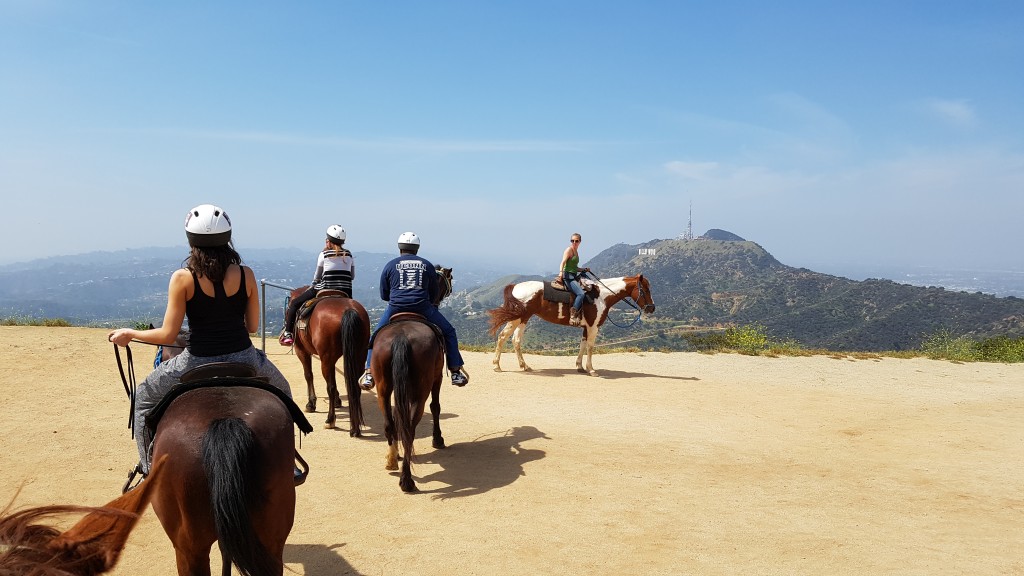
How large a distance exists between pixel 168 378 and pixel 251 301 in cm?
87

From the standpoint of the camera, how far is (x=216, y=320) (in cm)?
403

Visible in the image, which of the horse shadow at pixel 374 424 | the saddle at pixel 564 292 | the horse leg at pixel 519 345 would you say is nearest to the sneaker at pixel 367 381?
the horse shadow at pixel 374 424

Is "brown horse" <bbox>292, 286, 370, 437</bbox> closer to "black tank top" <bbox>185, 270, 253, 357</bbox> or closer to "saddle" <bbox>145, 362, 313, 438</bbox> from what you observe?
"black tank top" <bbox>185, 270, 253, 357</bbox>

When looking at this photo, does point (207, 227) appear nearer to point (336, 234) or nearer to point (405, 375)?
point (405, 375)

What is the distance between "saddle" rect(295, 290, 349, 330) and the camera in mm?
9109

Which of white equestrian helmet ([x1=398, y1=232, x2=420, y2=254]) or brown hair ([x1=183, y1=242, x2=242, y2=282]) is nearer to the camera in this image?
brown hair ([x1=183, y1=242, x2=242, y2=282])

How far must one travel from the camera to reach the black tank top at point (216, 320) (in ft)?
12.9

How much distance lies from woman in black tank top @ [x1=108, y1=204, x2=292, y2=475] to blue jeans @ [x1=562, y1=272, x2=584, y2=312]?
10420mm

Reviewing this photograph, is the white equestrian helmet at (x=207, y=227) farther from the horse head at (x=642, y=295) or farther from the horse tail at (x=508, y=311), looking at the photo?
the horse head at (x=642, y=295)

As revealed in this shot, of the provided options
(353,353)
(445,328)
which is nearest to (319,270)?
(353,353)

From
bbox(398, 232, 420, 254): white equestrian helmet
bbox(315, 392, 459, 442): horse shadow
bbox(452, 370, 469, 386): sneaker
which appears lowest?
bbox(315, 392, 459, 442): horse shadow

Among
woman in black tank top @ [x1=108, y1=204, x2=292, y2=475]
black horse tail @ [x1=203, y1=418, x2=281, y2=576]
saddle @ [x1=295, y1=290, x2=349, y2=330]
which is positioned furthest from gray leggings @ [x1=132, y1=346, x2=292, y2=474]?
saddle @ [x1=295, y1=290, x2=349, y2=330]

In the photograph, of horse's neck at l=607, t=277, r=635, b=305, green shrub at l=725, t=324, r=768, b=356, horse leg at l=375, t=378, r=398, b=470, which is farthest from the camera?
green shrub at l=725, t=324, r=768, b=356

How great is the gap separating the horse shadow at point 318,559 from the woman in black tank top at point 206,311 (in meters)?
1.56
